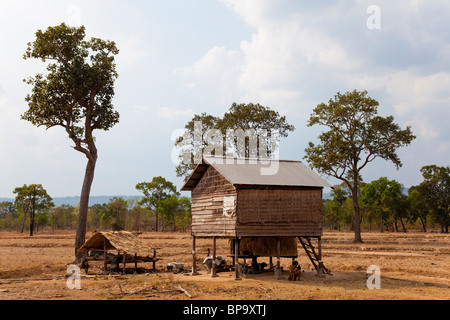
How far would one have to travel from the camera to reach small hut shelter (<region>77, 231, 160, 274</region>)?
23888 mm

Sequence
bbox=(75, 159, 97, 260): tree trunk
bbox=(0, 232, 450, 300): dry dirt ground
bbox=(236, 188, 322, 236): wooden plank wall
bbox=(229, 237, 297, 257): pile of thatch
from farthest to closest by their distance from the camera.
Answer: bbox=(75, 159, 97, 260): tree trunk, bbox=(229, 237, 297, 257): pile of thatch, bbox=(236, 188, 322, 236): wooden plank wall, bbox=(0, 232, 450, 300): dry dirt ground

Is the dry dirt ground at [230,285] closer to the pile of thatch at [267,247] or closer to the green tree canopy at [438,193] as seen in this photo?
the pile of thatch at [267,247]

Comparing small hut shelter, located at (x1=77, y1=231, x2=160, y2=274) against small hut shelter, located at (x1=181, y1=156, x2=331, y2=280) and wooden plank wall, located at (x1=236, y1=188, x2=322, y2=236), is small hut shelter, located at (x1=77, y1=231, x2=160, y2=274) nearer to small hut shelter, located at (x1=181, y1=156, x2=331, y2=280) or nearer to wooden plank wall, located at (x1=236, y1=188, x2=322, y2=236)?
small hut shelter, located at (x1=181, y1=156, x2=331, y2=280)

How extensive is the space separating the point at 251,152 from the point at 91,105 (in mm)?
27328

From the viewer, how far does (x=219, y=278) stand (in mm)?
22312

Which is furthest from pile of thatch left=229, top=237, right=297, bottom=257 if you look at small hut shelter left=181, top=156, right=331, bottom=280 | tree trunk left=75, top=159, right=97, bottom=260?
tree trunk left=75, top=159, right=97, bottom=260

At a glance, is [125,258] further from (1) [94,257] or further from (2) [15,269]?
(2) [15,269]

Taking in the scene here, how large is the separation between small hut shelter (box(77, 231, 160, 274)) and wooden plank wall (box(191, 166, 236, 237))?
347cm

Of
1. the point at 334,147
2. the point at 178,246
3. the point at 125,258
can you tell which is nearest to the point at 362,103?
the point at 334,147

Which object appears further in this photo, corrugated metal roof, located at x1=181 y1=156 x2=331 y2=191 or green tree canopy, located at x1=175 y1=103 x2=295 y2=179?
green tree canopy, located at x1=175 y1=103 x2=295 y2=179

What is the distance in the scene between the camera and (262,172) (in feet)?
75.9

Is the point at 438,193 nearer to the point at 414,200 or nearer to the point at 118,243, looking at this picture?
the point at 414,200

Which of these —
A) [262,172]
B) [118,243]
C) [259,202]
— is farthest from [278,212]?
[118,243]

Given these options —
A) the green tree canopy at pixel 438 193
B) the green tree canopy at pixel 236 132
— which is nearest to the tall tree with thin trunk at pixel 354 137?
the green tree canopy at pixel 236 132
